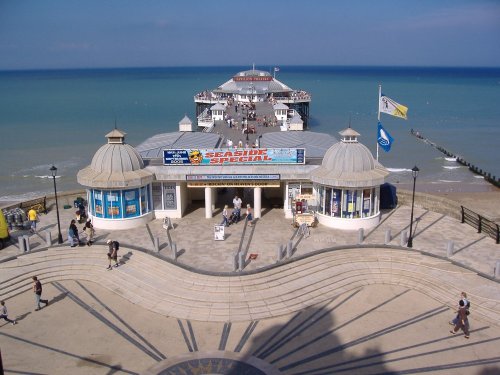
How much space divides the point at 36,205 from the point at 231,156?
11.6 meters

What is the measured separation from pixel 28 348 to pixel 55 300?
3.36 metres

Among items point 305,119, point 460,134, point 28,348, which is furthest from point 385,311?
point 460,134

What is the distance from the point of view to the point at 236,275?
20.1 metres

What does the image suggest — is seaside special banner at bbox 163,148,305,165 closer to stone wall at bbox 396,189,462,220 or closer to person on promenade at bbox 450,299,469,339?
stone wall at bbox 396,189,462,220

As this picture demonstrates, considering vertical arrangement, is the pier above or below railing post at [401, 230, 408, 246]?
below

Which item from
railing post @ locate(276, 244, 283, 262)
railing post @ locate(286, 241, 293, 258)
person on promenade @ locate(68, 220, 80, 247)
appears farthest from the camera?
person on promenade @ locate(68, 220, 80, 247)

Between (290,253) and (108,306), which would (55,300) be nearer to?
(108,306)

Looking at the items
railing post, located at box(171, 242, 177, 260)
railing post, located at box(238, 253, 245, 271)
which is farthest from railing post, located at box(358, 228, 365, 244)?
railing post, located at box(171, 242, 177, 260)

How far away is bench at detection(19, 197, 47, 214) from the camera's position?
27.9 meters

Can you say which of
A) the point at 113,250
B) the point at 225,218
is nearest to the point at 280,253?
the point at 225,218

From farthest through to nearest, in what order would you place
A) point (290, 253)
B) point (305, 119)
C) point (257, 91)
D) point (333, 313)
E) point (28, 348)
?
1. point (305, 119)
2. point (257, 91)
3. point (290, 253)
4. point (333, 313)
5. point (28, 348)

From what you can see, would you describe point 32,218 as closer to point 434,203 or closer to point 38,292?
point 38,292

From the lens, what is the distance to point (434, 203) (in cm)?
2909

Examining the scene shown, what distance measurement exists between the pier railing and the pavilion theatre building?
4.96 meters
